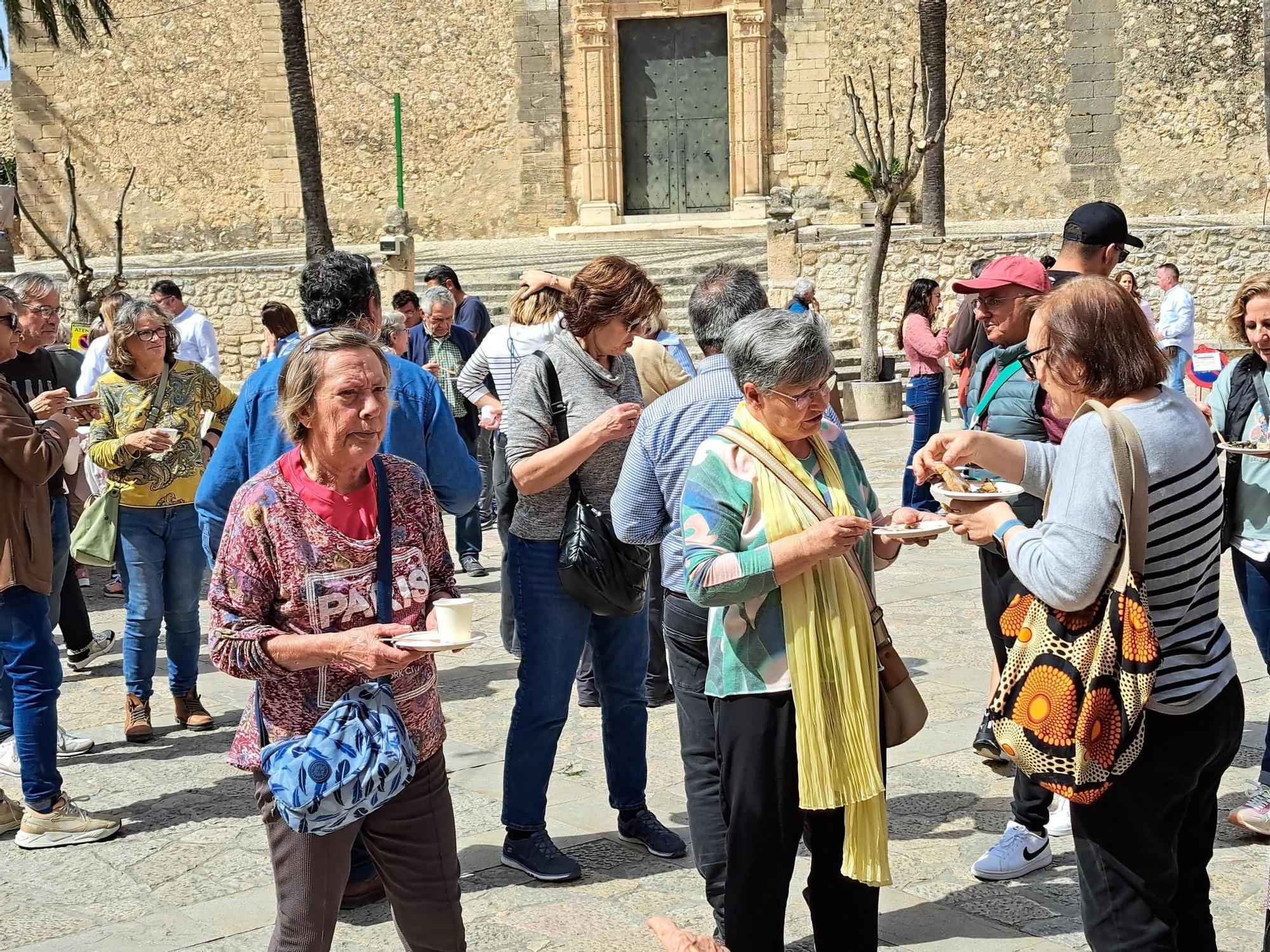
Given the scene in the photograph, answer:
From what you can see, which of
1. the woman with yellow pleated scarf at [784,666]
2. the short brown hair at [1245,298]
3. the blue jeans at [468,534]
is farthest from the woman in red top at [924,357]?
the woman with yellow pleated scarf at [784,666]

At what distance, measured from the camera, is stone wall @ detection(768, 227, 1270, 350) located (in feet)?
61.4

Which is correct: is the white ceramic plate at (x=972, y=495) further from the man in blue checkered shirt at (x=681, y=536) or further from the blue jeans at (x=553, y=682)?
the blue jeans at (x=553, y=682)

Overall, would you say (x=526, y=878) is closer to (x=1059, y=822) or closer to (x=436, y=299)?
(x=1059, y=822)

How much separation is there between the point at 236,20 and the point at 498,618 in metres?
23.2

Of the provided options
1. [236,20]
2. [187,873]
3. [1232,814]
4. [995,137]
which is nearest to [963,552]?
[1232,814]

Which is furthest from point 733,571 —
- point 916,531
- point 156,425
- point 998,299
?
point 156,425

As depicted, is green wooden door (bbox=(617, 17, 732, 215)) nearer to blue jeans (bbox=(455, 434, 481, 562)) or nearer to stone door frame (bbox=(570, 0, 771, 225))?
stone door frame (bbox=(570, 0, 771, 225))

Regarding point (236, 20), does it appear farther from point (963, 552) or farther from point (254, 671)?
point (254, 671)

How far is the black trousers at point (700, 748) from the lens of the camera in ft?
11.3

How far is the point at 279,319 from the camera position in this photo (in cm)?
711

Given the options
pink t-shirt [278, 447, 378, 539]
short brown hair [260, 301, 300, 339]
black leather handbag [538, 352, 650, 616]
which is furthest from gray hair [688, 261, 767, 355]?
short brown hair [260, 301, 300, 339]

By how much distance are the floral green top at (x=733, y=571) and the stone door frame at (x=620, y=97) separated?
74.7ft

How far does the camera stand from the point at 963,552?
28.9 ft

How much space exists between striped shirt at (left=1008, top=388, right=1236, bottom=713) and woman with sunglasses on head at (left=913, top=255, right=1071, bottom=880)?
3.35 ft
